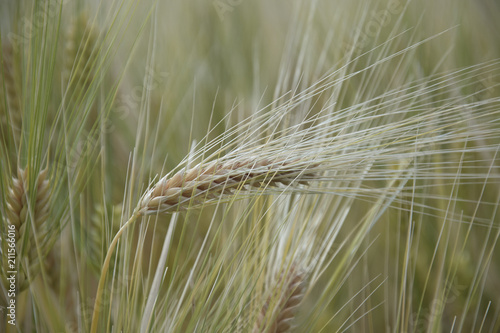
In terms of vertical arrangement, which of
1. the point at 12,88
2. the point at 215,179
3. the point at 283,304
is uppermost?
the point at 12,88

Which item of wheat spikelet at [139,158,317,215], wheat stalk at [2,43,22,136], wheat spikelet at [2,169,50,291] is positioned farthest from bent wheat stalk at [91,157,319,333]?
wheat stalk at [2,43,22,136]

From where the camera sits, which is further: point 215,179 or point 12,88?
point 12,88

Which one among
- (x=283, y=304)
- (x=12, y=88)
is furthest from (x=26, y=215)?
(x=283, y=304)

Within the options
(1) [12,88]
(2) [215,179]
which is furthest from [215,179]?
(1) [12,88]

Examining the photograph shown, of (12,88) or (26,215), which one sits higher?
(12,88)

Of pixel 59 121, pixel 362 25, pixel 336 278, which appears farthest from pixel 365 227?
pixel 59 121

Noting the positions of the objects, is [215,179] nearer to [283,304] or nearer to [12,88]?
[283,304]
